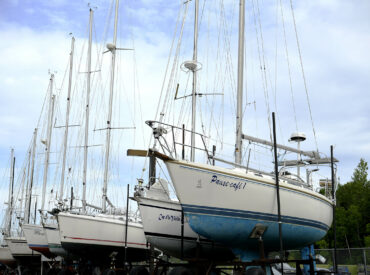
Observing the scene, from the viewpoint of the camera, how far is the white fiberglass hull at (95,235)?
15375 mm

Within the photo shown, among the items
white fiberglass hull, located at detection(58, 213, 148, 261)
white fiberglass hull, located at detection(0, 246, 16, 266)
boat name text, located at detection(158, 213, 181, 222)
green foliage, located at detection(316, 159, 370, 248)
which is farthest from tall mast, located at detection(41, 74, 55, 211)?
green foliage, located at detection(316, 159, 370, 248)

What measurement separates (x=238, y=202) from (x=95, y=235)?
296 inches

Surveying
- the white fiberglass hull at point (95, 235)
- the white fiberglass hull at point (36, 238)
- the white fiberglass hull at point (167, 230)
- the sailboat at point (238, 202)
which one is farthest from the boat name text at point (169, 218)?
the white fiberglass hull at point (36, 238)

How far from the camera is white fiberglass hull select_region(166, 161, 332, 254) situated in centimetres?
993

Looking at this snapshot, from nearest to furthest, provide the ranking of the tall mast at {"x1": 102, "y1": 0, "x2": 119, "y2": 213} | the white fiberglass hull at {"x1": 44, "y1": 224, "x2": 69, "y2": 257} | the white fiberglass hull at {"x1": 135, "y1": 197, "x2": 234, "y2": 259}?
the white fiberglass hull at {"x1": 135, "y1": 197, "x2": 234, "y2": 259}, the tall mast at {"x1": 102, "y1": 0, "x2": 119, "y2": 213}, the white fiberglass hull at {"x1": 44, "y1": 224, "x2": 69, "y2": 257}

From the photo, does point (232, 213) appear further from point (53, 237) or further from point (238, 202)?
point (53, 237)

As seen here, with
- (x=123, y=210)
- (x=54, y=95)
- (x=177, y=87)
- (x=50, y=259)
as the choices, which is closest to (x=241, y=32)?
(x=177, y=87)

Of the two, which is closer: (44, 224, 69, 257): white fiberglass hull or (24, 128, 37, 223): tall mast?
(44, 224, 69, 257): white fiberglass hull

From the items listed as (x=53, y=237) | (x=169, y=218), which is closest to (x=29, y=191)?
(x=53, y=237)

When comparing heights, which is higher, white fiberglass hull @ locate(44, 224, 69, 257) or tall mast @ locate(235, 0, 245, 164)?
tall mast @ locate(235, 0, 245, 164)

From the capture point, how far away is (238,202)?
404 inches

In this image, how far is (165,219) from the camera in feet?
40.9

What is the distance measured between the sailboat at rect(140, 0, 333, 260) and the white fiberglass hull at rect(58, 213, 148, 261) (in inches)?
253

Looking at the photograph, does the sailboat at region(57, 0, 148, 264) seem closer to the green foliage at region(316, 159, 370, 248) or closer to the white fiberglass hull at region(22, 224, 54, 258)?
the white fiberglass hull at region(22, 224, 54, 258)
